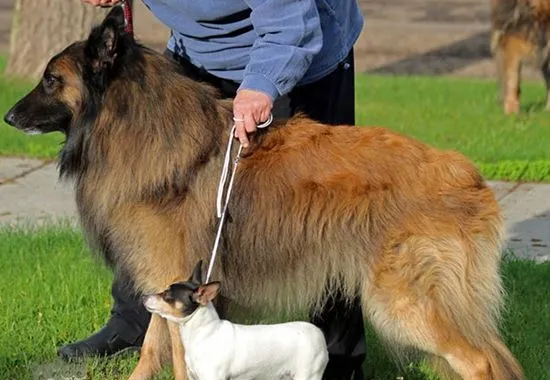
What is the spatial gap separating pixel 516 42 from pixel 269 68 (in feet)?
25.8

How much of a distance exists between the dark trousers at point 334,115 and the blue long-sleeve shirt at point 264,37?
0.08m

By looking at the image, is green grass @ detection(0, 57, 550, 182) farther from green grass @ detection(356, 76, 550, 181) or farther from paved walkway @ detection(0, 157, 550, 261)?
paved walkway @ detection(0, 157, 550, 261)

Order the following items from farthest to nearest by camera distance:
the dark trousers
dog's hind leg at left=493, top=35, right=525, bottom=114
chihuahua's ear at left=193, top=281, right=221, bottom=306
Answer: dog's hind leg at left=493, top=35, right=525, bottom=114 → the dark trousers → chihuahua's ear at left=193, top=281, right=221, bottom=306

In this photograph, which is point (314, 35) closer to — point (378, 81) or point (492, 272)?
point (492, 272)

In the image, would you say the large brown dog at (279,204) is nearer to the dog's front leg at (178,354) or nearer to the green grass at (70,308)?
the dog's front leg at (178,354)

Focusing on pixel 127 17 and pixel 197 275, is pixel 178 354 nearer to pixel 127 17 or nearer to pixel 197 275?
pixel 197 275

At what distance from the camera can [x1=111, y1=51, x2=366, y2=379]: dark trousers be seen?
5.76 meters

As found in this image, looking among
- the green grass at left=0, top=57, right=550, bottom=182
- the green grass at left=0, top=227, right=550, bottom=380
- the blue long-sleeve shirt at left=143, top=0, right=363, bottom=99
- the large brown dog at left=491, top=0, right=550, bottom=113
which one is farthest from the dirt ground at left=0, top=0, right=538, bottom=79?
the blue long-sleeve shirt at left=143, top=0, right=363, bottom=99

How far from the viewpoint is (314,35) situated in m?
5.17

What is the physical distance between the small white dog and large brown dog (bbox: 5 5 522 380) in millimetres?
481

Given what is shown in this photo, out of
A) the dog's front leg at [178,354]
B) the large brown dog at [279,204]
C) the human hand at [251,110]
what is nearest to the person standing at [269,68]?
the human hand at [251,110]

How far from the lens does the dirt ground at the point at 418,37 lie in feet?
55.5

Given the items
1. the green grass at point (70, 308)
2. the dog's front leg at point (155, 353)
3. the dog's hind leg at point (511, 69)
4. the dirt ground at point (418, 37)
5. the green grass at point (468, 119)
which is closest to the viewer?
the dog's front leg at point (155, 353)

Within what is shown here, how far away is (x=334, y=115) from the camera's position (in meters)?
5.91
